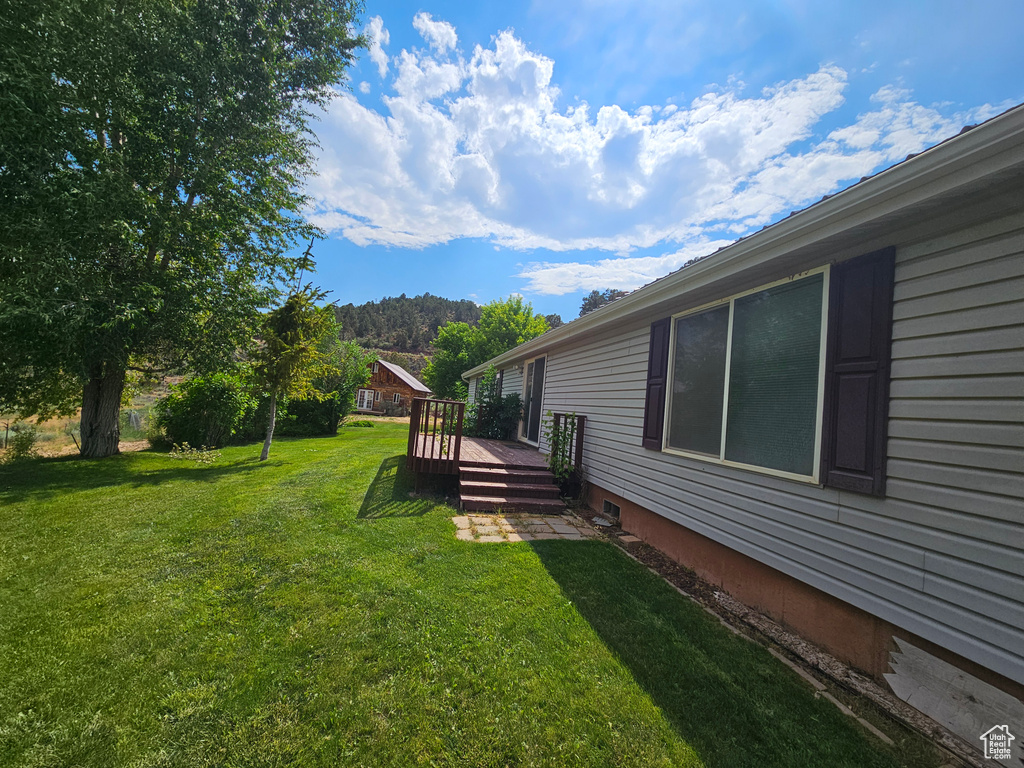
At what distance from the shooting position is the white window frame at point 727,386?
244 centimetres

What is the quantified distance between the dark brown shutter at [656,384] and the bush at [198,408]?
378 inches

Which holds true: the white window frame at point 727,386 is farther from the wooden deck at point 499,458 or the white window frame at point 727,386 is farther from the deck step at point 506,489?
the wooden deck at point 499,458

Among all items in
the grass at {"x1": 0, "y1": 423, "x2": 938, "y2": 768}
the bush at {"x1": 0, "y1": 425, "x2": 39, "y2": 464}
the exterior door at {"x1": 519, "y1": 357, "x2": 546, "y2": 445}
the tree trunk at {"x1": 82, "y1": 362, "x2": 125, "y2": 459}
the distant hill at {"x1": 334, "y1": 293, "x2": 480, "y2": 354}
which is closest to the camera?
the grass at {"x1": 0, "y1": 423, "x2": 938, "y2": 768}

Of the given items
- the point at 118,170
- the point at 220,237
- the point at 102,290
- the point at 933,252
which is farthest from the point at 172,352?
the point at 933,252

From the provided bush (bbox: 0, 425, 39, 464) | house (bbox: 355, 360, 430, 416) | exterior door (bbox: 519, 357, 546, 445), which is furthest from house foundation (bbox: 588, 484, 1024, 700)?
house (bbox: 355, 360, 430, 416)

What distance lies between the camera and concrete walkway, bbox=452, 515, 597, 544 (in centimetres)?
402

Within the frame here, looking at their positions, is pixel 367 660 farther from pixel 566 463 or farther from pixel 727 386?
pixel 566 463

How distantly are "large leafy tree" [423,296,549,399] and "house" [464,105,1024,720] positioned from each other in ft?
66.5

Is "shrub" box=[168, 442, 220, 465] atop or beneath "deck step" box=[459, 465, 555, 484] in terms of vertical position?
beneath

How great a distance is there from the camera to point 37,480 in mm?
5383

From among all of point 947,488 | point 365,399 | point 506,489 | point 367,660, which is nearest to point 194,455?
point 506,489

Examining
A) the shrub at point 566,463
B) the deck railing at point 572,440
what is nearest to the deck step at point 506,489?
the shrub at point 566,463

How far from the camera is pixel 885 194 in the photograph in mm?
2023

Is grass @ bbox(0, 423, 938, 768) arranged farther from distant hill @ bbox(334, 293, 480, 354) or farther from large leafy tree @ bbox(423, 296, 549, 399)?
distant hill @ bbox(334, 293, 480, 354)
